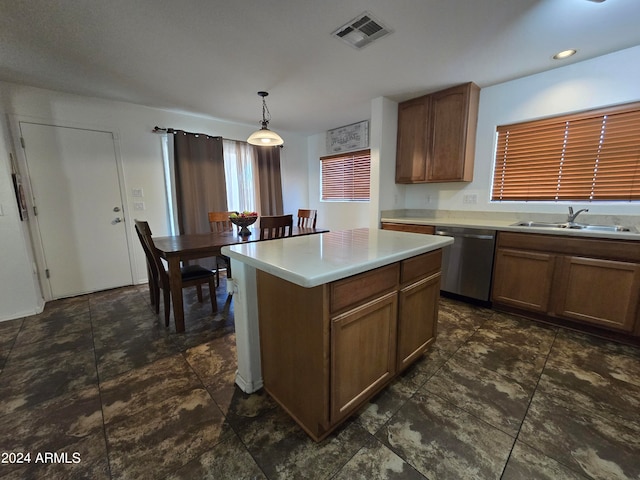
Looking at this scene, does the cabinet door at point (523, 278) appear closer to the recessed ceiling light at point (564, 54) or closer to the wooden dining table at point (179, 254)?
the recessed ceiling light at point (564, 54)

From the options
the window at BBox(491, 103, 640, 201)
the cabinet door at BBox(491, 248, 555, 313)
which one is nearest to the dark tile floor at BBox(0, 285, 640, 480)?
the cabinet door at BBox(491, 248, 555, 313)

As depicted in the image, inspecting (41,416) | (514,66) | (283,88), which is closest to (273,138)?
(283,88)

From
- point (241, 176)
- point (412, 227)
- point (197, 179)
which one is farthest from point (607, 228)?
point (197, 179)

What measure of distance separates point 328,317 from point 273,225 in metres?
1.76

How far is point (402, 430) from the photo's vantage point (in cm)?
130

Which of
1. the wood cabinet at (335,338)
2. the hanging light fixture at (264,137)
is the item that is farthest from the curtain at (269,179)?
the wood cabinet at (335,338)

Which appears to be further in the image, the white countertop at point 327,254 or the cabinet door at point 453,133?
the cabinet door at point 453,133

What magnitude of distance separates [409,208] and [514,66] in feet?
6.01

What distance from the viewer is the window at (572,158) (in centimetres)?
224

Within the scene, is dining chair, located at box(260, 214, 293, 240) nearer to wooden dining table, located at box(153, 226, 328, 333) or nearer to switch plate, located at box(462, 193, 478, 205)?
wooden dining table, located at box(153, 226, 328, 333)

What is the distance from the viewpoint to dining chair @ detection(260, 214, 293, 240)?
2648 mm

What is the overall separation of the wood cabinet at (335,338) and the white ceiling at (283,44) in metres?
1.64

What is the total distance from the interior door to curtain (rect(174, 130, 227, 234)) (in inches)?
27.6

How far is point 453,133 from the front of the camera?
9.61ft
